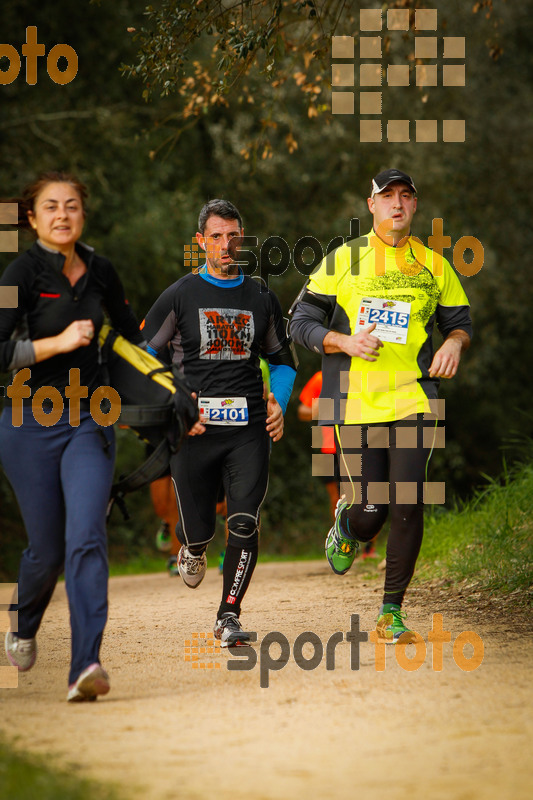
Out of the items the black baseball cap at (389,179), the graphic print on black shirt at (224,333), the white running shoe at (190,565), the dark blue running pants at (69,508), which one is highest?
the black baseball cap at (389,179)

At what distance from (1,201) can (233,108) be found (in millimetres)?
17542

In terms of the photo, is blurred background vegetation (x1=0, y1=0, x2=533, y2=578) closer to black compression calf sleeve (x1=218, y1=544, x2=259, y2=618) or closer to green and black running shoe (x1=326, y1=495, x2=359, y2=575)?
green and black running shoe (x1=326, y1=495, x2=359, y2=575)

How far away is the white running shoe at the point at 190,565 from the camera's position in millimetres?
7219

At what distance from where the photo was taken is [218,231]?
687 centimetres

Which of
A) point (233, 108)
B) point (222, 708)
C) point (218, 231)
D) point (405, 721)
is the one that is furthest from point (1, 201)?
point (233, 108)

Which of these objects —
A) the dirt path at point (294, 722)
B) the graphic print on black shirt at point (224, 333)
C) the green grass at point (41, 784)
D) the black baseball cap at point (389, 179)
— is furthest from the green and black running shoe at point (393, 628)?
the green grass at point (41, 784)

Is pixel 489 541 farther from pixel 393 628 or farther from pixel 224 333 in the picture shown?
pixel 224 333

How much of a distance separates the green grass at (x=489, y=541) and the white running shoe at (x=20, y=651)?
3.80m

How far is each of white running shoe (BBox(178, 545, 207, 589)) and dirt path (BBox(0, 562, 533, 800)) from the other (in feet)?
1.14

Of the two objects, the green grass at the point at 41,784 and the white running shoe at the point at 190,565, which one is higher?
the green grass at the point at 41,784

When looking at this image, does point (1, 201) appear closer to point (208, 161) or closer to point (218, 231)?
point (218, 231)

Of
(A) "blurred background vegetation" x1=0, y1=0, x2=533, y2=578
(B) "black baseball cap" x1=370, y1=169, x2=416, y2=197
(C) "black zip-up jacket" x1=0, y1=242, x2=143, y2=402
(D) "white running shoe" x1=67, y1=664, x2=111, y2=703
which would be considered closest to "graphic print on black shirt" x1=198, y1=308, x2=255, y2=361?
(B) "black baseball cap" x1=370, y1=169, x2=416, y2=197

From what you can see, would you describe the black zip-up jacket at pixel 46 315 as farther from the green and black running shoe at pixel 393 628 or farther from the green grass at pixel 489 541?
the green grass at pixel 489 541

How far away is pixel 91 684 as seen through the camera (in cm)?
495
